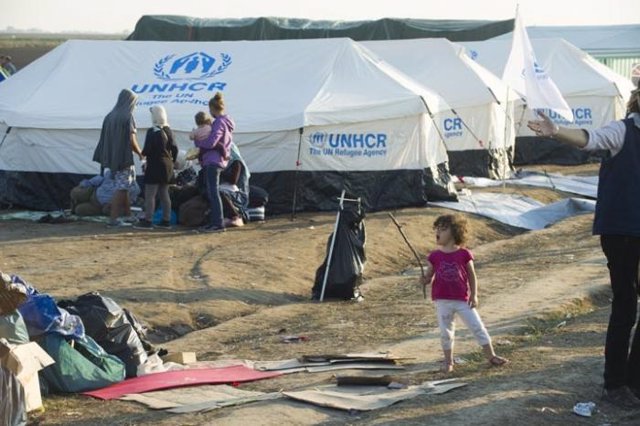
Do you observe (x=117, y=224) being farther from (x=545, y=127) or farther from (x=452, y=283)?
(x=545, y=127)

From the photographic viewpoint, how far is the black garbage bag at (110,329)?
988 centimetres

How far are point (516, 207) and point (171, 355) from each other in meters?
12.8

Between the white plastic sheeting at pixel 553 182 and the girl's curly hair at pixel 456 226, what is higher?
the girl's curly hair at pixel 456 226

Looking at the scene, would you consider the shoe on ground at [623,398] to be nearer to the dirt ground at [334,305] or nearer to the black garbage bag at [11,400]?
the dirt ground at [334,305]

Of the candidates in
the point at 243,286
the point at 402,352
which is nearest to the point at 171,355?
the point at 402,352

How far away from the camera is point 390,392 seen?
29.2 feet

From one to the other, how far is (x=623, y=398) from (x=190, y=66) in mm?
14730

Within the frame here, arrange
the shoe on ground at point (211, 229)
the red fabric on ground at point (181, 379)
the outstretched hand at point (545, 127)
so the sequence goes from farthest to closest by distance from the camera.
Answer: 1. the shoe on ground at point (211, 229)
2. the red fabric on ground at point (181, 379)
3. the outstretched hand at point (545, 127)

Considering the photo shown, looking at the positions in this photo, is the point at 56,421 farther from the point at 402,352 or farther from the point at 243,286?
the point at 243,286

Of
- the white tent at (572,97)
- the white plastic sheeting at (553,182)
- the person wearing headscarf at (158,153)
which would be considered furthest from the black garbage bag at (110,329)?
the white tent at (572,97)

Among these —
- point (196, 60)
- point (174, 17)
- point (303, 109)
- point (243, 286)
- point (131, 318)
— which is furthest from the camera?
point (174, 17)

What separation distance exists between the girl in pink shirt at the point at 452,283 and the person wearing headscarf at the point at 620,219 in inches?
53.9

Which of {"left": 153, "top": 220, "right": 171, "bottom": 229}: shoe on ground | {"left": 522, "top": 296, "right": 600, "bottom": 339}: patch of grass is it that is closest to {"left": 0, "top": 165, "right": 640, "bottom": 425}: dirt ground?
{"left": 522, "top": 296, "right": 600, "bottom": 339}: patch of grass

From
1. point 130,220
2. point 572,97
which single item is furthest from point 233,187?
point 572,97
